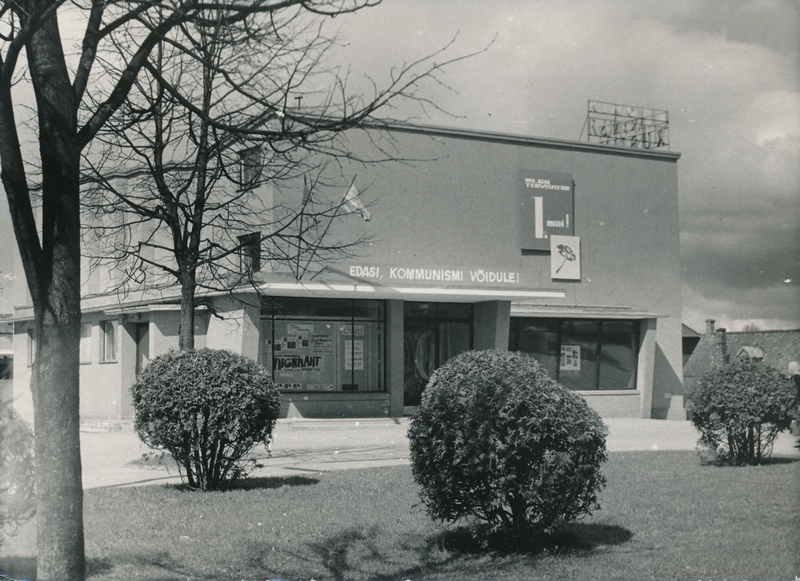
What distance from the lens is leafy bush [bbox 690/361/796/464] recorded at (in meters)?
11.2

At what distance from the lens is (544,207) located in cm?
2723

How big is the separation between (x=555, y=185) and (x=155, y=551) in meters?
22.3

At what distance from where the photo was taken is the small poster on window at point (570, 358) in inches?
1078

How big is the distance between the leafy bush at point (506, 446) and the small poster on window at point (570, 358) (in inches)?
828

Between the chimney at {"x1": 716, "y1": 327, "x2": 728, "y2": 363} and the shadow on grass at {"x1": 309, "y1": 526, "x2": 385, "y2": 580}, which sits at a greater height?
the chimney at {"x1": 716, "y1": 327, "x2": 728, "y2": 363}

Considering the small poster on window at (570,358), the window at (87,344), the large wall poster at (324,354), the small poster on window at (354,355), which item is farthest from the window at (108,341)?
the small poster on window at (570,358)

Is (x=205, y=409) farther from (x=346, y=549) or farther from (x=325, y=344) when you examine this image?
(x=325, y=344)

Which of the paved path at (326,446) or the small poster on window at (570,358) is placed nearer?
the paved path at (326,446)

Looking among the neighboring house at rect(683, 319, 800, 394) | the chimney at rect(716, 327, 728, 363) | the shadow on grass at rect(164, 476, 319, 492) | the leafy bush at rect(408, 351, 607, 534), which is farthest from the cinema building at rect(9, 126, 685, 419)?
the chimney at rect(716, 327, 728, 363)

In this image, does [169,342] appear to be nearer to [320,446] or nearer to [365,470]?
[320,446]

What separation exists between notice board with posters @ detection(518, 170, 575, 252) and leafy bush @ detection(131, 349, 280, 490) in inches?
706

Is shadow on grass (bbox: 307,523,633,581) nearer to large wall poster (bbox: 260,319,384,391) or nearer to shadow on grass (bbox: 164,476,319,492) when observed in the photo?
shadow on grass (bbox: 164,476,319,492)

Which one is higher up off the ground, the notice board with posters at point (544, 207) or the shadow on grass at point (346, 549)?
the notice board with posters at point (544, 207)

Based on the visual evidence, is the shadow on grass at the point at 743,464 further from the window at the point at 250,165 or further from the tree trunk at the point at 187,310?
the tree trunk at the point at 187,310
